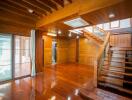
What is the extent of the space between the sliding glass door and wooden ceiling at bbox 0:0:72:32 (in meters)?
0.64

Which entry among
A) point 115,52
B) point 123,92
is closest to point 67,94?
point 123,92

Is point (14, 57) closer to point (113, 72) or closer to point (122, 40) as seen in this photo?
point (113, 72)

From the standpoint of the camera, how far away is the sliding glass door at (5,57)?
4.52 metres

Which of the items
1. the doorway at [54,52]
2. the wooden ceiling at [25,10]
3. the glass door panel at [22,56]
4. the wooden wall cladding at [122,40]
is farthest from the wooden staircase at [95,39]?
the glass door panel at [22,56]

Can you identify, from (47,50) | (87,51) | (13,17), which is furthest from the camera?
(87,51)

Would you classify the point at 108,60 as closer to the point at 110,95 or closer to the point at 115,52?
the point at 115,52

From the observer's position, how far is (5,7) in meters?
3.61

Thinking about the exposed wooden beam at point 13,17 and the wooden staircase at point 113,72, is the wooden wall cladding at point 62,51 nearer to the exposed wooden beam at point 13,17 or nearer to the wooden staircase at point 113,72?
the exposed wooden beam at point 13,17

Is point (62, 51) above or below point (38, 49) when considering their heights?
below

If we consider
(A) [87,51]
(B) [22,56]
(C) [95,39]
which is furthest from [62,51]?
(B) [22,56]

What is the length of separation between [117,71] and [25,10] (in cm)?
406

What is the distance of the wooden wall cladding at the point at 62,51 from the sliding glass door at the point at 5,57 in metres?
5.29

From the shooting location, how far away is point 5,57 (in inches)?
183

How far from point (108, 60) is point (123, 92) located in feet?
4.46
